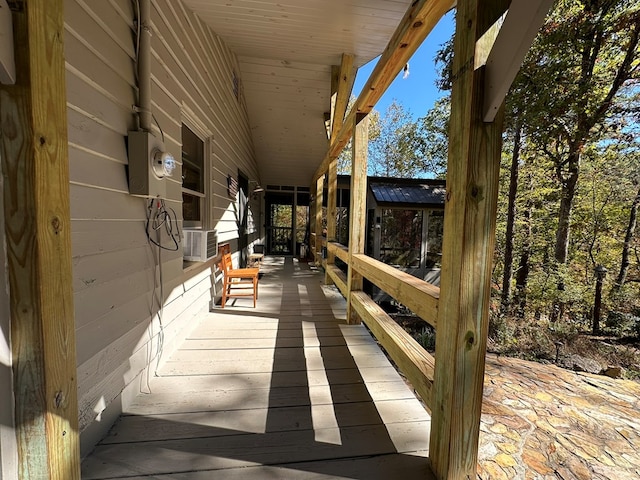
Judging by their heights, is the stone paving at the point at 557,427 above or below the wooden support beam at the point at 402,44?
below

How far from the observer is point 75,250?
119 centimetres

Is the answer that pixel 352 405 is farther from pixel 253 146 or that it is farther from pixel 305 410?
pixel 253 146

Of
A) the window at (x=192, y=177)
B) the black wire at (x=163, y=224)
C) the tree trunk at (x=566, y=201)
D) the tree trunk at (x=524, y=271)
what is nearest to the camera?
the black wire at (x=163, y=224)

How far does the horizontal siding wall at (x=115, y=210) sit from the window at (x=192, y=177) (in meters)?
0.30

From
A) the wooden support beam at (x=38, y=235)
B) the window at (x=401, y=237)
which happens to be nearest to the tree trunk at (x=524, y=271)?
the window at (x=401, y=237)

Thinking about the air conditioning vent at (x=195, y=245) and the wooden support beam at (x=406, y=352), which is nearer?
the wooden support beam at (x=406, y=352)

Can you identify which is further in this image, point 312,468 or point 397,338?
point 397,338

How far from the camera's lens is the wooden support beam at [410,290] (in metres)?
1.33

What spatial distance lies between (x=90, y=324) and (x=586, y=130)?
347 inches

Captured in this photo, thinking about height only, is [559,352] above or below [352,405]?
below

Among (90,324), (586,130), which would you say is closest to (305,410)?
(90,324)

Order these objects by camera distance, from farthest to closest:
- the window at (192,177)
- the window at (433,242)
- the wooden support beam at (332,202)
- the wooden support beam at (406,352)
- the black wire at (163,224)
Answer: the window at (433,242)
the wooden support beam at (332,202)
the window at (192,177)
the black wire at (163,224)
the wooden support beam at (406,352)

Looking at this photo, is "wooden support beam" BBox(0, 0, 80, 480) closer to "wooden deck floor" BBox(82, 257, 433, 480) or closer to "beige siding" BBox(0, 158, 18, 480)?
"beige siding" BBox(0, 158, 18, 480)

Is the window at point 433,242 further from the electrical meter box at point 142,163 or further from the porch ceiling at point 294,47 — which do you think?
the electrical meter box at point 142,163
